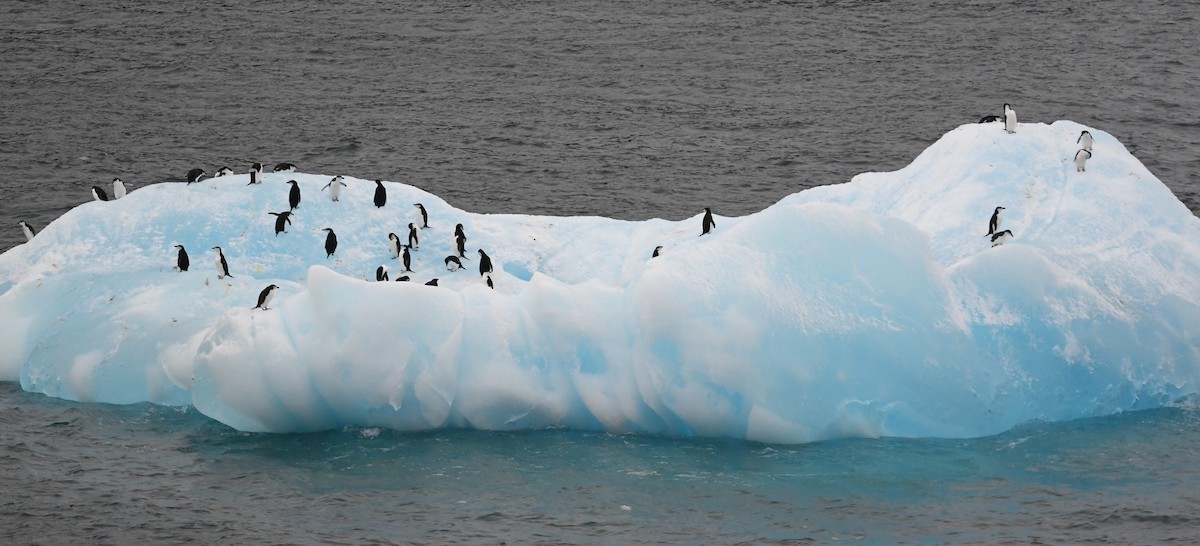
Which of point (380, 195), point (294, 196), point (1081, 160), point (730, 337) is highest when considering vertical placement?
point (1081, 160)

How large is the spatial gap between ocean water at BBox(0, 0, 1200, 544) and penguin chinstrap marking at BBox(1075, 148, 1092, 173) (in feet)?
14.3

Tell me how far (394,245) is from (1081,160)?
36.3ft

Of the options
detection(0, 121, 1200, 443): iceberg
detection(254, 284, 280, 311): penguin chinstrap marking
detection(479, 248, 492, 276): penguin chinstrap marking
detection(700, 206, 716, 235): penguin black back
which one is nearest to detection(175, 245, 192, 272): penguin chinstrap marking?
detection(0, 121, 1200, 443): iceberg

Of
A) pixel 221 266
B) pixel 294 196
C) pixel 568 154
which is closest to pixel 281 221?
pixel 294 196

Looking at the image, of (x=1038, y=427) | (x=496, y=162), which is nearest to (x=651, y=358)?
(x=1038, y=427)

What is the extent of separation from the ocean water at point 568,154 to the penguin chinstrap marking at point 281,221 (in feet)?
14.0

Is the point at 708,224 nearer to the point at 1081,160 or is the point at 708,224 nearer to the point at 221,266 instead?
the point at 1081,160

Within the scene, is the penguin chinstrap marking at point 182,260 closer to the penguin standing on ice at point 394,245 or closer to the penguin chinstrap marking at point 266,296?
the penguin chinstrap marking at point 266,296

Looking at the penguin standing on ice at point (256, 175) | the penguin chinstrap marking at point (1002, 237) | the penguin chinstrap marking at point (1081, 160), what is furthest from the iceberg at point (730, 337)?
the penguin standing on ice at point (256, 175)

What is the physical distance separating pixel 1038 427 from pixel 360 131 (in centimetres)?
Answer: 2335

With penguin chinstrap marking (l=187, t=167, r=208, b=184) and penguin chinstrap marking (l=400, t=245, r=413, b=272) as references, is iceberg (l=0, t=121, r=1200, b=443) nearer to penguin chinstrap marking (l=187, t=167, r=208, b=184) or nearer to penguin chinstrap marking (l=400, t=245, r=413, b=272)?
penguin chinstrap marking (l=400, t=245, r=413, b=272)

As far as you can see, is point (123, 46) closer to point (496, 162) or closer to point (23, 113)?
point (23, 113)

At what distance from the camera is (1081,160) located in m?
22.8

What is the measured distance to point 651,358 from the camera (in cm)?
1973
